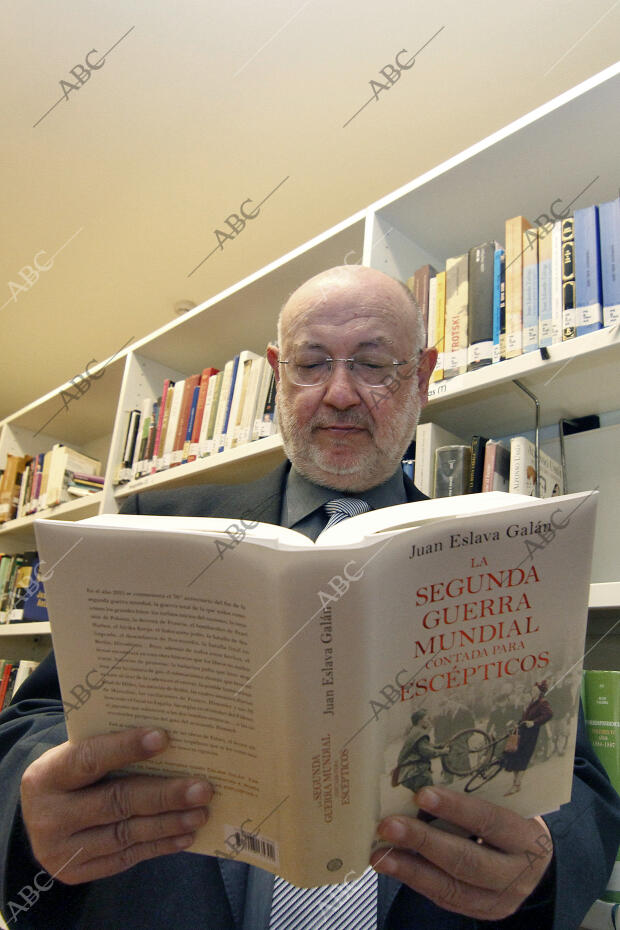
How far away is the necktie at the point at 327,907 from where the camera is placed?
2.43 feet

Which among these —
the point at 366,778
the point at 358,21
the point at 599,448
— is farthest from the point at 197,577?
the point at 358,21

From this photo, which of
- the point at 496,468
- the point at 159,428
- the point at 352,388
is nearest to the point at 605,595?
the point at 496,468

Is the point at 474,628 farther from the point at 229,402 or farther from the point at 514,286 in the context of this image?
the point at 229,402

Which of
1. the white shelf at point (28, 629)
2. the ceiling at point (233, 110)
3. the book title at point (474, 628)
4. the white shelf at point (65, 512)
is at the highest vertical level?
the ceiling at point (233, 110)

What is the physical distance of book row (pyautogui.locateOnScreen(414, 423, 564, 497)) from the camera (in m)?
1.20

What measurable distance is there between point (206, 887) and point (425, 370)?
959 millimetres

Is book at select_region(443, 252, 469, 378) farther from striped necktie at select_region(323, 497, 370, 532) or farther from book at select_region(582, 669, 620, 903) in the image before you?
book at select_region(582, 669, 620, 903)

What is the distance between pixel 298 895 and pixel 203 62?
198 centimetres

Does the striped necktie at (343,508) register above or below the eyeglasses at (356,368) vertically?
below

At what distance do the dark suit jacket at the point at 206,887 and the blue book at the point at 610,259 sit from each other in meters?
0.76

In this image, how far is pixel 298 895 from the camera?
75cm

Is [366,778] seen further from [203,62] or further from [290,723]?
[203,62]

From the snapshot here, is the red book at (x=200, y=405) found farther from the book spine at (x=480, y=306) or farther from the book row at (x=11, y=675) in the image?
the book row at (x=11, y=675)

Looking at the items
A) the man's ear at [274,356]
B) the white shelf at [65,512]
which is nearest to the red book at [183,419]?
the white shelf at [65,512]
